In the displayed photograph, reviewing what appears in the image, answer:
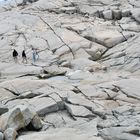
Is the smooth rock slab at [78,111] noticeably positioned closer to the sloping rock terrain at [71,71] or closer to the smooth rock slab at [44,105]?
the sloping rock terrain at [71,71]

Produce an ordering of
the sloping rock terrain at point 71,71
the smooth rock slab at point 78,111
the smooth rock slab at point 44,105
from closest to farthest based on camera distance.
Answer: the sloping rock terrain at point 71,71 < the smooth rock slab at point 78,111 < the smooth rock slab at point 44,105

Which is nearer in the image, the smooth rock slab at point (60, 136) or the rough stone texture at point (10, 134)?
the smooth rock slab at point (60, 136)

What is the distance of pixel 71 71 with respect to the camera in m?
36.9

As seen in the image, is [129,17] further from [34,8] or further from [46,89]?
[46,89]

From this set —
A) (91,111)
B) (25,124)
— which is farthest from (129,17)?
(25,124)

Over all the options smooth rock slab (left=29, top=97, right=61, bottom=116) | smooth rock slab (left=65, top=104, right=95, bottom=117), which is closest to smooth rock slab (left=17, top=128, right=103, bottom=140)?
smooth rock slab (left=65, top=104, right=95, bottom=117)

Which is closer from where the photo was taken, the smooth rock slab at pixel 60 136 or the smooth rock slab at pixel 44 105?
the smooth rock slab at pixel 60 136

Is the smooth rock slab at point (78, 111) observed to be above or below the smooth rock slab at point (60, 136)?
below

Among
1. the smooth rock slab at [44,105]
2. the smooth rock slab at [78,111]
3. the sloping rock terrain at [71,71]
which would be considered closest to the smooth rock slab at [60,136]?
the sloping rock terrain at [71,71]

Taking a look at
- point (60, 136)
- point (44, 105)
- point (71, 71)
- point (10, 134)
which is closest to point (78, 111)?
point (44, 105)

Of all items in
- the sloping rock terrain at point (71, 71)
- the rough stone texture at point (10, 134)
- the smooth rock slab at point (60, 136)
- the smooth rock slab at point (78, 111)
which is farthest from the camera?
the smooth rock slab at point (78, 111)

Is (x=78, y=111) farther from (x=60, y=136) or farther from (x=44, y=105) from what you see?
(x=60, y=136)

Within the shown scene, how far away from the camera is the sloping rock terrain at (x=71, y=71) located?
2381 centimetres

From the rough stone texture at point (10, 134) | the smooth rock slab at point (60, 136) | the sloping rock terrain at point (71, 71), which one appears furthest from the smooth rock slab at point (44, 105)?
the rough stone texture at point (10, 134)
